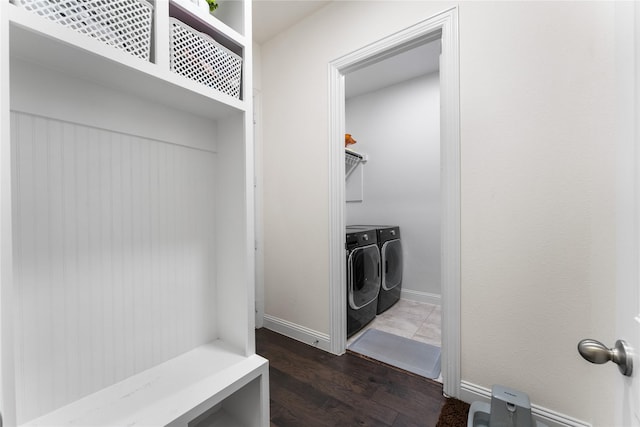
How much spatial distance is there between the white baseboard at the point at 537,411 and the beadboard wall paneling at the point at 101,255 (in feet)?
4.59

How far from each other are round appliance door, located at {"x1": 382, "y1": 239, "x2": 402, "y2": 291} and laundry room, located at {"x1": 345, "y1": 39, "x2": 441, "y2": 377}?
0.03m

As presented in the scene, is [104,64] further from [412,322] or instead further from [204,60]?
[412,322]

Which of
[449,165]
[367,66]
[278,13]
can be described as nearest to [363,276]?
[449,165]

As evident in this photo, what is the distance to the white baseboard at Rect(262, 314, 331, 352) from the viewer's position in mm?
2002

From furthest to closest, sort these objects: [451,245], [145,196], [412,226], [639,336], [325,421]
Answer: [412,226], [451,245], [325,421], [145,196], [639,336]

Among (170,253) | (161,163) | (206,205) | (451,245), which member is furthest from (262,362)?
(451,245)

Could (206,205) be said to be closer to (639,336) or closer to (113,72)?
(113,72)

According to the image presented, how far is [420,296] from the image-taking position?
122 inches

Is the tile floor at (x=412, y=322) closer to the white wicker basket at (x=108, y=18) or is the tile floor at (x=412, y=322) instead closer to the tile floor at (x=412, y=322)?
the tile floor at (x=412, y=322)

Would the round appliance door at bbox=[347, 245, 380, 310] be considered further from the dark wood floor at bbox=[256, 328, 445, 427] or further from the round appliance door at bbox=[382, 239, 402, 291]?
the dark wood floor at bbox=[256, 328, 445, 427]

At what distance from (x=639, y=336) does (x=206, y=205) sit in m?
1.24

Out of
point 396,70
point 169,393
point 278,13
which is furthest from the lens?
point 396,70

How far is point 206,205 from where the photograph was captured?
1.10m

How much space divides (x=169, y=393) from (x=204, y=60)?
1.08 m
